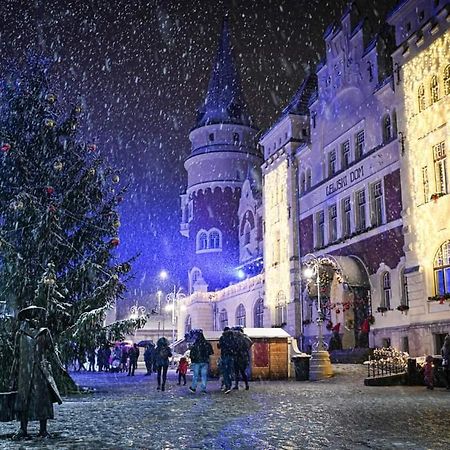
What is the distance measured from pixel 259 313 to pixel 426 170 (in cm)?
2312

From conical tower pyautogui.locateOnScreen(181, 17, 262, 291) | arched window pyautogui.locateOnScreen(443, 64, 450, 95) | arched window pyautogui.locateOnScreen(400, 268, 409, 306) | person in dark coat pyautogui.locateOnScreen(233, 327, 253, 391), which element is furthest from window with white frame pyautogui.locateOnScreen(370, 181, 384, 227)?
conical tower pyautogui.locateOnScreen(181, 17, 262, 291)

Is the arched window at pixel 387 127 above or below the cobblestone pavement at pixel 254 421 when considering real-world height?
above

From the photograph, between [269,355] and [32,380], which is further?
[269,355]

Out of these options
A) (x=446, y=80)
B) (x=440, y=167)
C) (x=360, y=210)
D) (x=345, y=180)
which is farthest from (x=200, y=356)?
(x=345, y=180)

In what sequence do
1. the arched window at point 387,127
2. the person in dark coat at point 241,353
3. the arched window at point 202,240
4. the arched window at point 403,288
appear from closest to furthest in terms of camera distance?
the person in dark coat at point 241,353
the arched window at point 403,288
the arched window at point 387,127
the arched window at point 202,240

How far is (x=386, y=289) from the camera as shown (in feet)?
94.3

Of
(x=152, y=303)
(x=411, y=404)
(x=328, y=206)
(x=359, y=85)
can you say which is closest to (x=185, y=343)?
(x=328, y=206)

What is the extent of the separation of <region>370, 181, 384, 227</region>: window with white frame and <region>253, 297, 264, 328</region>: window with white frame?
54.6 ft

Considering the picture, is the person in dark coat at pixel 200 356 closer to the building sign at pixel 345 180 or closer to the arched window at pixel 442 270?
the arched window at pixel 442 270

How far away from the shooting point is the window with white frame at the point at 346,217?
32625mm

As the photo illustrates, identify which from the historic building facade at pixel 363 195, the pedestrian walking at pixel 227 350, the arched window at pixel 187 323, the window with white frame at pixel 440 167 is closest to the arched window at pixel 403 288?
the historic building facade at pixel 363 195

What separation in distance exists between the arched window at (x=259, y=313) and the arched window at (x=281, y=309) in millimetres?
4289

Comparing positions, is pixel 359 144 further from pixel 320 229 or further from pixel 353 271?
pixel 353 271

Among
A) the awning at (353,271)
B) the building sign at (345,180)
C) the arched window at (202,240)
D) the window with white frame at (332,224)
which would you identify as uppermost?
the arched window at (202,240)
